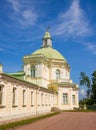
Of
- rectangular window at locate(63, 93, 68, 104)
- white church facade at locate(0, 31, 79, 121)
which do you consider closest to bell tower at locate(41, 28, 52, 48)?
white church facade at locate(0, 31, 79, 121)

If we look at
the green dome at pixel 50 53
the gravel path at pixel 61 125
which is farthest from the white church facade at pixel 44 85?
the gravel path at pixel 61 125

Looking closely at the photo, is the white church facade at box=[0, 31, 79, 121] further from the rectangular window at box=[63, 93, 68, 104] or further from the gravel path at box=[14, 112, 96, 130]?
the gravel path at box=[14, 112, 96, 130]

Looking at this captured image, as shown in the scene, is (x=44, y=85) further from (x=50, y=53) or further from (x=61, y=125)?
(x=61, y=125)

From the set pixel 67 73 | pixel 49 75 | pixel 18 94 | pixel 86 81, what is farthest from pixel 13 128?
pixel 86 81

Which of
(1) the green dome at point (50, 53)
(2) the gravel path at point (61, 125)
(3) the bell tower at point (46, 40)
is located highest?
(3) the bell tower at point (46, 40)

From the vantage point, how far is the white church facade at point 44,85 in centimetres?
2703

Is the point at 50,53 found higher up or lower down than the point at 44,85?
higher up

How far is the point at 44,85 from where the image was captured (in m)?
50.9

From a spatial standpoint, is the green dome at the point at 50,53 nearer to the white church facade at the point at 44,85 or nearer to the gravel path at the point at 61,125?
the white church facade at the point at 44,85

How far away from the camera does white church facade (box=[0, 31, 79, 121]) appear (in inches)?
1064

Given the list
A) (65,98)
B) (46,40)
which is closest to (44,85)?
(65,98)

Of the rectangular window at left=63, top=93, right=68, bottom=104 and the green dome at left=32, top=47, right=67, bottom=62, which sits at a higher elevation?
the green dome at left=32, top=47, right=67, bottom=62

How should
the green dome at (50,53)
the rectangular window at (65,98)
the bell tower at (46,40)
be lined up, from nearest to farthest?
1. the rectangular window at (65,98)
2. the green dome at (50,53)
3. the bell tower at (46,40)

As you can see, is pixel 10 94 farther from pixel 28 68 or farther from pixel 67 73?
pixel 67 73
